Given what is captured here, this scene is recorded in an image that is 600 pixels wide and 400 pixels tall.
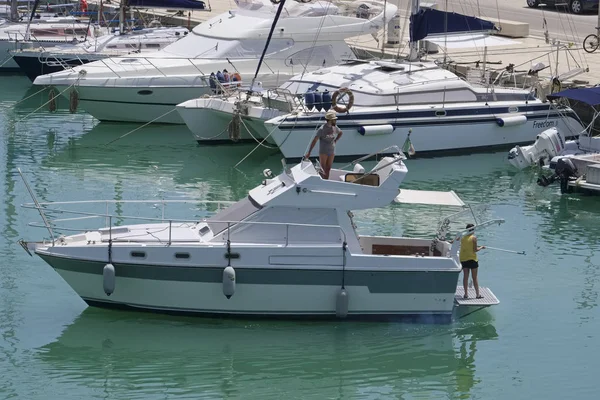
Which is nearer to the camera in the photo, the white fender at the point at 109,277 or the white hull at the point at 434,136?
the white fender at the point at 109,277

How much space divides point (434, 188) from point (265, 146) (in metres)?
4.99

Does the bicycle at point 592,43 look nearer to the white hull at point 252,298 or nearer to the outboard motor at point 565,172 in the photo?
the outboard motor at point 565,172

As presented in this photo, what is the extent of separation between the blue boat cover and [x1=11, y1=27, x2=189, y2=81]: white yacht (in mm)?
14568

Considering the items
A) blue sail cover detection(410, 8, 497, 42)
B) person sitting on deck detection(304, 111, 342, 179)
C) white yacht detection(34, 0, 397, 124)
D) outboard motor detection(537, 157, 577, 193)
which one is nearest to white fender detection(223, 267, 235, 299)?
person sitting on deck detection(304, 111, 342, 179)

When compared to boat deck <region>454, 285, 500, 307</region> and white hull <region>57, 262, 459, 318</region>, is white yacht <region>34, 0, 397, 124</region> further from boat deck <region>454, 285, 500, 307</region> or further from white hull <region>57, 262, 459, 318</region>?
white hull <region>57, 262, 459, 318</region>

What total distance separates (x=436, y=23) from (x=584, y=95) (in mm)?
4930

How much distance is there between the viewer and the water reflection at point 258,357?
53.4 ft

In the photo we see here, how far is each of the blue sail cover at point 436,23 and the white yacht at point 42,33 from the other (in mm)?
13880

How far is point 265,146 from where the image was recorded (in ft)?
99.6

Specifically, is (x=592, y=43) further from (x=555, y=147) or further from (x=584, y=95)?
(x=555, y=147)

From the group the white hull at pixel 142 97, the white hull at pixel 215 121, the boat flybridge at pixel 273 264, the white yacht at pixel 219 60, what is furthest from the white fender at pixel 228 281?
the white hull at pixel 142 97

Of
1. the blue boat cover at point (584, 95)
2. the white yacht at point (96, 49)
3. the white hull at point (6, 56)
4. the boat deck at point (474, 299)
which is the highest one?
the blue boat cover at point (584, 95)

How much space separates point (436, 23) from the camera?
31.6 meters

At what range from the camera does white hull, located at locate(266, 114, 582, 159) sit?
28719 mm
